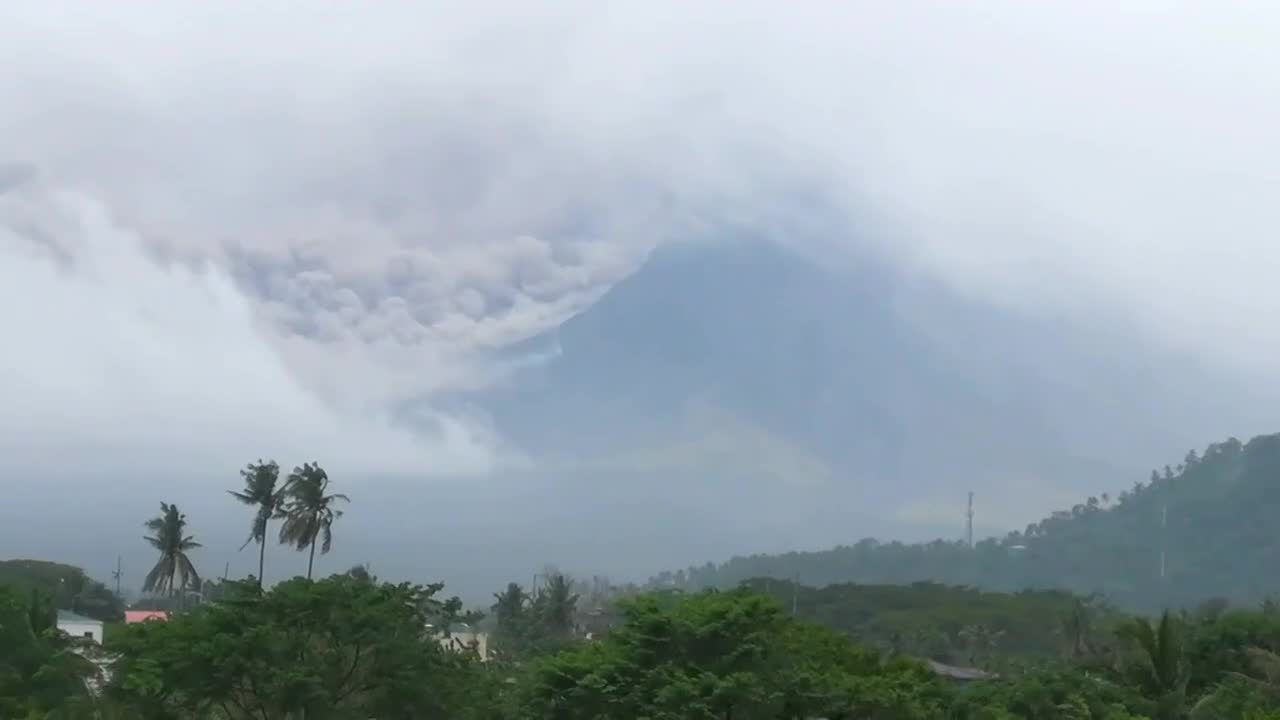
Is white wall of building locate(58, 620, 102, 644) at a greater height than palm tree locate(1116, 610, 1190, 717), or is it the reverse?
palm tree locate(1116, 610, 1190, 717)

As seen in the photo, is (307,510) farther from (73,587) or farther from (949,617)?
(949,617)

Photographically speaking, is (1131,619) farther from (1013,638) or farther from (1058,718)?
(1013,638)

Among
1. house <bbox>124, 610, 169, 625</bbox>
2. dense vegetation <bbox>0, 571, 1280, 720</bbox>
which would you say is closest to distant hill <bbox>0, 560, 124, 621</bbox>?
house <bbox>124, 610, 169, 625</bbox>

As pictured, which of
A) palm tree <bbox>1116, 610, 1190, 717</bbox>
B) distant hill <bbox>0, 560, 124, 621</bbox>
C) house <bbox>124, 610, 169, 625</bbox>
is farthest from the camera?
distant hill <bbox>0, 560, 124, 621</bbox>

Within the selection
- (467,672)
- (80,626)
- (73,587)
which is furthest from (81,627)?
(467,672)

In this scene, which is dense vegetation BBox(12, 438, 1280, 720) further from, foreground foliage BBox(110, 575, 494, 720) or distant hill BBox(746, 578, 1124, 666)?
distant hill BBox(746, 578, 1124, 666)

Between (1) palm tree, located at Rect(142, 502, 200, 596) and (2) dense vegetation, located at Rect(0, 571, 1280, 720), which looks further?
(1) palm tree, located at Rect(142, 502, 200, 596)

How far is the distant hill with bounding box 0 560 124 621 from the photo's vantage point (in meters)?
96.6

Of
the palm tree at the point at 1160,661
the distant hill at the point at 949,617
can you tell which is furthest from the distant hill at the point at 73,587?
the palm tree at the point at 1160,661

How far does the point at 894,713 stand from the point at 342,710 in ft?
40.9

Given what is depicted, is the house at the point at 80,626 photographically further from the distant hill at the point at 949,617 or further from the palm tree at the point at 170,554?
the distant hill at the point at 949,617

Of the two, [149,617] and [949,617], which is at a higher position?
[949,617]

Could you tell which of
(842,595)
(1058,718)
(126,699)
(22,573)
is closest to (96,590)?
(22,573)

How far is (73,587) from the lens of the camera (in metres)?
99.9
